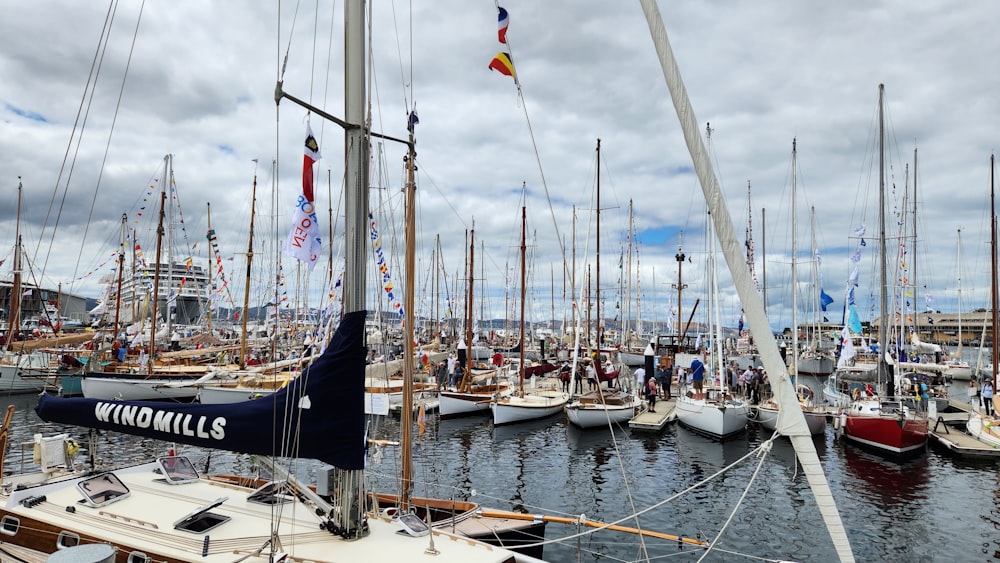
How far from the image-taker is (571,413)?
85.3 feet

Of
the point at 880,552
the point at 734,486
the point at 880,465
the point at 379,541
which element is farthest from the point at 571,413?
the point at 379,541

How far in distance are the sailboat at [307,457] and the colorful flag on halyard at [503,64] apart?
186cm

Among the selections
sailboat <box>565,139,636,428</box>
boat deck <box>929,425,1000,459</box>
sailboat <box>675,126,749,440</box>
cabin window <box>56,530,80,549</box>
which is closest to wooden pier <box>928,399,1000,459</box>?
boat deck <box>929,425,1000,459</box>

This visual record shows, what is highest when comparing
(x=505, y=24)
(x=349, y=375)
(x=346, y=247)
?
(x=505, y=24)

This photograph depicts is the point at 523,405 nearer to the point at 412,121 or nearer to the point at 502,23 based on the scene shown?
the point at 412,121

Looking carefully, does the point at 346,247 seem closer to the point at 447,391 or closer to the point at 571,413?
the point at 571,413

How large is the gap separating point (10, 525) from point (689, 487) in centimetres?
1467

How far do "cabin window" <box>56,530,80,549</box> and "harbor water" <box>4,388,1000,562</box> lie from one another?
409 cm

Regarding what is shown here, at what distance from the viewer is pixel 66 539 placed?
6.80 meters

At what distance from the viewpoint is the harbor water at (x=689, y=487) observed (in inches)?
509

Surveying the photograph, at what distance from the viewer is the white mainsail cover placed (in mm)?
4266

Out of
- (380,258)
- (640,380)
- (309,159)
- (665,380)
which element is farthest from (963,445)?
(309,159)

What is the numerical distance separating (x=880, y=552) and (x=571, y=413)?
47.1ft

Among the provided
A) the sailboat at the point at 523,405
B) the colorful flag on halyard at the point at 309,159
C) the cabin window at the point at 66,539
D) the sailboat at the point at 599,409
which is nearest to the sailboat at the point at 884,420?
the sailboat at the point at 599,409
